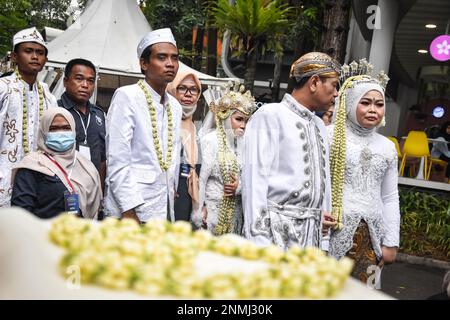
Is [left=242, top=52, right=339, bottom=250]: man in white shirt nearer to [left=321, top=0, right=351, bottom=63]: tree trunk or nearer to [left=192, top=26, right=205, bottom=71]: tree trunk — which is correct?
[left=321, top=0, right=351, bottom=63]: tree trunk

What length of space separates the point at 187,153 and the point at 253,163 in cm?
180

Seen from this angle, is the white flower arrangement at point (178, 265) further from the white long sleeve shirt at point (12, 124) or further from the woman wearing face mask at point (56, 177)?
the white long sleeve shirt at point (12, 124)

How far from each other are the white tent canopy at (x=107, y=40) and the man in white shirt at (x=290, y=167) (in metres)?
6.50

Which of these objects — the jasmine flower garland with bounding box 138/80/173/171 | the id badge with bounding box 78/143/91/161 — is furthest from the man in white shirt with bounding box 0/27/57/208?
the jasmine flower garland with bounding box 138/80/173/171

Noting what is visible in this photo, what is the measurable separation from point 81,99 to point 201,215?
54.8 inches

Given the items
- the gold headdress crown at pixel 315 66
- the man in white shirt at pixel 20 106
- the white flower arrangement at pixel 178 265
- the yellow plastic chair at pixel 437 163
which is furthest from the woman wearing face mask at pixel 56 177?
A: the yellow plastic chair at pixel 437 163

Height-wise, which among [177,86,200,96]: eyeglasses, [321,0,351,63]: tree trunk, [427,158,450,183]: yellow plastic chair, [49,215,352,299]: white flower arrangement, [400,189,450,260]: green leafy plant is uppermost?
[321,0,351,63]: tree trunk

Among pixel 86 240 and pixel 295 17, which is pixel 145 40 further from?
pixel 295 17

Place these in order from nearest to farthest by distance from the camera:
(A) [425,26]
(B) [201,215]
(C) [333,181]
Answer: (C) [333,181]
(B) [201,215]
(A) [425,26]

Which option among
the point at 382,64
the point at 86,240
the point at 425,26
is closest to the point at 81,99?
the point at 86,240

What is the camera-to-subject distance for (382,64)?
1126 cm

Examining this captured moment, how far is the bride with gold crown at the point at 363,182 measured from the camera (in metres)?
4.23

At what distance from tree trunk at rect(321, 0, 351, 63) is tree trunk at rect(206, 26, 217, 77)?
5.54 m

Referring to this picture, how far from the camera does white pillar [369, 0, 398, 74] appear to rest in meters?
11.3
